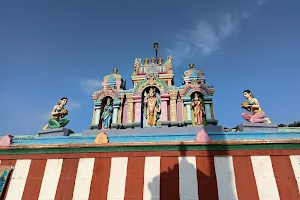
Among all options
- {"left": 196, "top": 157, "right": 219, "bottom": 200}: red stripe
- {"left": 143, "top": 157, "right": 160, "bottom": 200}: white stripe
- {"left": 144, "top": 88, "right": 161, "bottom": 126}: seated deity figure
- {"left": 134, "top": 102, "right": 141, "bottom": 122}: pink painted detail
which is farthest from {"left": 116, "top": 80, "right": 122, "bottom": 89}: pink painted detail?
{"left": 196, "top": 157, "right": 219, "bottom": 200}: red stripe

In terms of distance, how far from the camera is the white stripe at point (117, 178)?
7.28 metres

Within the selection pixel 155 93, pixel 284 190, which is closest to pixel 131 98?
pixel 155 93

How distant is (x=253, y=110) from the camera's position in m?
9.46

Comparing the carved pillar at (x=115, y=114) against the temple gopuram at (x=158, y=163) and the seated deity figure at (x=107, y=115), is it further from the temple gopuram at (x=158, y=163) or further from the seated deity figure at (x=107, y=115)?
the temple gopuram at (x=158, y=163)

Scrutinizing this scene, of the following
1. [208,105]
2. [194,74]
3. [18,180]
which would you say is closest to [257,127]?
[208,105]

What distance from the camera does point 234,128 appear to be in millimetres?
9406

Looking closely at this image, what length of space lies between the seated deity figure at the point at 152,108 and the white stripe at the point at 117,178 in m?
2.79

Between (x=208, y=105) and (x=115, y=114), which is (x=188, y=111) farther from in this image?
(x=115, y=114)

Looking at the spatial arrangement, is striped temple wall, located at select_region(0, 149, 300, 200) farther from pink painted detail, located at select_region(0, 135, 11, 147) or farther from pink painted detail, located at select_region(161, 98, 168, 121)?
pink painted detail, located at select_region(161, 98, 168, 121)

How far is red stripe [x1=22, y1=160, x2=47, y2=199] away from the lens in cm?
763

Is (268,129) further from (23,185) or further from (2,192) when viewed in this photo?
(2,192)

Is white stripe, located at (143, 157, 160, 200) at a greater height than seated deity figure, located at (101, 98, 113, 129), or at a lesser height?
lesser

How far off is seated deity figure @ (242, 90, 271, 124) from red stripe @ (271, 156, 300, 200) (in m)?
1.98

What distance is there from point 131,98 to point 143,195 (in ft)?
16.9
